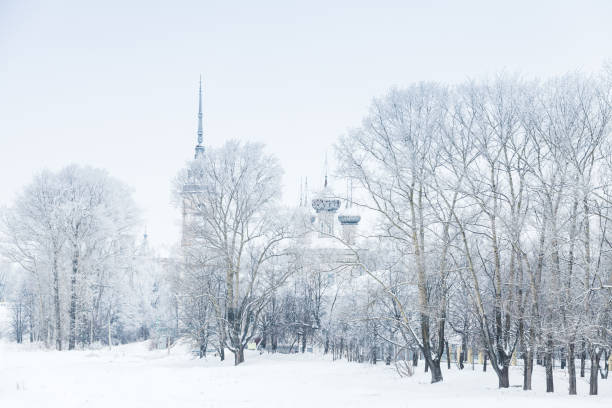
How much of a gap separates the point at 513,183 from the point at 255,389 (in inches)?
345

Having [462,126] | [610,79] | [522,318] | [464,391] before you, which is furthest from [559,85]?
[464,391]

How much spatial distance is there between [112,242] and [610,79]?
89.3ft

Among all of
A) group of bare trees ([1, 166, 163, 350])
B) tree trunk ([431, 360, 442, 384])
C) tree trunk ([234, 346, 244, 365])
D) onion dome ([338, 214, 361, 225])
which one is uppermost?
onion dome ([338, 214, 361, 225])

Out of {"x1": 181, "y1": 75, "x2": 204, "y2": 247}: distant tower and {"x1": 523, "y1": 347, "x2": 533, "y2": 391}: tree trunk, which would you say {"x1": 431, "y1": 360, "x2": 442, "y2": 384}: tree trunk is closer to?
{"x1": 523, "y1": 347, "x2": 533, "y2": 391}: tree trunk

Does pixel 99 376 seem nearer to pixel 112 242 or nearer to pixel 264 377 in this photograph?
pixel 264 377

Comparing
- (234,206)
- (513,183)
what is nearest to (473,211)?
(513,183)

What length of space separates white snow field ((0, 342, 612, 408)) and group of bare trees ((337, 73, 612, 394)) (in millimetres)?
1544

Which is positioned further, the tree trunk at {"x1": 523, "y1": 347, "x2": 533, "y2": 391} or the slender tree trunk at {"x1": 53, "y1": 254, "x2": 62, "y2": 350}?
the slender tree trunk at {"x1": 53, "y1": 254, "x2": 62, "y2": 350}

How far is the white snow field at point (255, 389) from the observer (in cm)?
1164

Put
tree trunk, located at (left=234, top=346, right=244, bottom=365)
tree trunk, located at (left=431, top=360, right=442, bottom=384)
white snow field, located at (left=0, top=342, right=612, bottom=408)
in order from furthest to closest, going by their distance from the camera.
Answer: tree trunk, located at (left=234, top=346, right=244, bottom=365), tree trunk, located at (left=431, top=360, right=442, bottom=384), white snow field, located at (left=0, top=342, right=612, bottom=408)

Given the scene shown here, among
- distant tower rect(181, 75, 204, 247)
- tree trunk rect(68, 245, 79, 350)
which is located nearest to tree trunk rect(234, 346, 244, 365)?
distant tower rect(181, 75, 204, 247)

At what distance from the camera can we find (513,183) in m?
14.7

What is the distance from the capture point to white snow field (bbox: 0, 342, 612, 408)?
38.2 feet

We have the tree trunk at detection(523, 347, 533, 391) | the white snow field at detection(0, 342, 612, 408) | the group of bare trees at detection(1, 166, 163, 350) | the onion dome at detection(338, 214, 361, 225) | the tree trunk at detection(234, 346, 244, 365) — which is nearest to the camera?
the white snow field at detection(0, 342, 612, 408)
